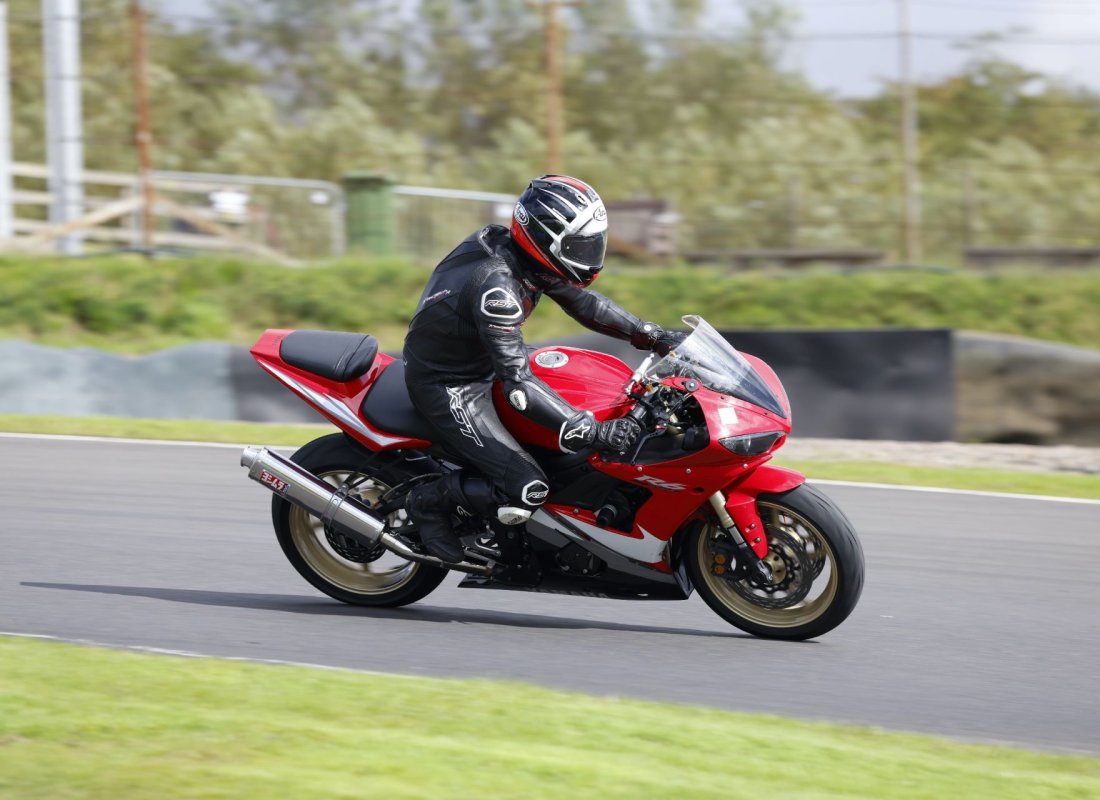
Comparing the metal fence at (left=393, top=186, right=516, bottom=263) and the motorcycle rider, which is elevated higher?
the motorcycle rider

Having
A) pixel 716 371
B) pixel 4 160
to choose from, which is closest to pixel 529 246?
pixel 716 371

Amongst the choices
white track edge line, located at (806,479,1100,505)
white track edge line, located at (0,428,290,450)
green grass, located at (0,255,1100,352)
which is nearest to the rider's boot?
white track edge line, located at (806,479,1100,505)

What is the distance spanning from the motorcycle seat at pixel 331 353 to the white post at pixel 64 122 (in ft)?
39.0

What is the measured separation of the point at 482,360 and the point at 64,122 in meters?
13.2

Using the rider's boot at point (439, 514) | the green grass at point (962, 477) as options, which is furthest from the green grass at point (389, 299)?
the rider's boot at point (439, 514)

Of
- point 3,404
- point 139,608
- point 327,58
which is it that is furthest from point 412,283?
point 327,58

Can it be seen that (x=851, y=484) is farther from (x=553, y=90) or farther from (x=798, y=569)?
(x=553, y=90)

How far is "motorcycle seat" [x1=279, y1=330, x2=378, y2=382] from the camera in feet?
20.5

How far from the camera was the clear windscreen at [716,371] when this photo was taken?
573cm

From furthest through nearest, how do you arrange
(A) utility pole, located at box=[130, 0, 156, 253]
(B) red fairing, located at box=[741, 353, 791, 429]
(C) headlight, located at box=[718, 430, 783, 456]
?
(A) utility pole, located at box=[130, 0, 156, 253]
(B) red fairing, located at box=[741, 353, 791, 429]
(C) headlight, located at box=[718, 430, 783, 456]

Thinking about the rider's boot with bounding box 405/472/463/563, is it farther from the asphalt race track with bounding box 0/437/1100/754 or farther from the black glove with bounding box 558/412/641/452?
the black glove with bounding box 558/412/641/452

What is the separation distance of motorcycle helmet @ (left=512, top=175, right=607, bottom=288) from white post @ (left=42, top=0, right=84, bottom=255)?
41.8ft

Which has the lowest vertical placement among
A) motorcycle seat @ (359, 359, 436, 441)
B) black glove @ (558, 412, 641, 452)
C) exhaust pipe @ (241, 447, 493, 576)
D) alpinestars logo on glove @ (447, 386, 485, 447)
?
exhaust pipe @ (241, 447, 493, 576)

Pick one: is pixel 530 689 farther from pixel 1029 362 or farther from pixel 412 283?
pixel 412 283
